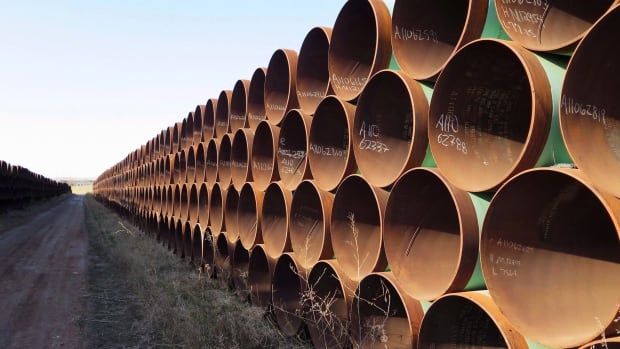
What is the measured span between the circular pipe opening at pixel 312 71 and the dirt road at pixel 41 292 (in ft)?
11.3

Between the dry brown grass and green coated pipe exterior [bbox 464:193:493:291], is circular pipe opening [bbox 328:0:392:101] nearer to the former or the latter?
green coated pipe exterior [bbox 464:193:493:291]

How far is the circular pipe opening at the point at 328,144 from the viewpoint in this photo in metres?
4.05

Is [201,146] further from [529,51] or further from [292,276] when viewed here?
[529,51]

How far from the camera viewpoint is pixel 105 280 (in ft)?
27.5

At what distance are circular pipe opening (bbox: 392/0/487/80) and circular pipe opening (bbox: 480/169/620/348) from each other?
3.20 feet

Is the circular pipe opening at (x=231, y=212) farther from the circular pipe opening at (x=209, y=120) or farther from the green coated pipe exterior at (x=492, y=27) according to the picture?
the green coated pipe exterior at (x=492, y=27)

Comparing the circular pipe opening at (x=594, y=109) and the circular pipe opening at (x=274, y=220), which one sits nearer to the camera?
the circular pipe opening at (x=594, y=109)

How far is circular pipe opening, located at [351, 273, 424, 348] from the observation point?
2925 mm

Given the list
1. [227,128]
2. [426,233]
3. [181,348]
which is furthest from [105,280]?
[426,233]

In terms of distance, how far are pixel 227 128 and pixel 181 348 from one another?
12.0 feet

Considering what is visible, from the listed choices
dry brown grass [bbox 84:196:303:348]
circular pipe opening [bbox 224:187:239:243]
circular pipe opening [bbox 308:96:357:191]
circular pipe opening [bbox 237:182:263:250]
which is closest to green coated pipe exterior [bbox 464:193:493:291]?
circular pipe opening [bbox 308:96:357:191]

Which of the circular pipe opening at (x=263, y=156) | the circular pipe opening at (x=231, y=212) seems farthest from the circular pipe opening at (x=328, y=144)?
the circular pipe opening at (x=231, y=212)

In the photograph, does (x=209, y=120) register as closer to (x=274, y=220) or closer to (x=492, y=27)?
(x=274, y=220)

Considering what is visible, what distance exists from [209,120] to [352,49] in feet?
16.7
